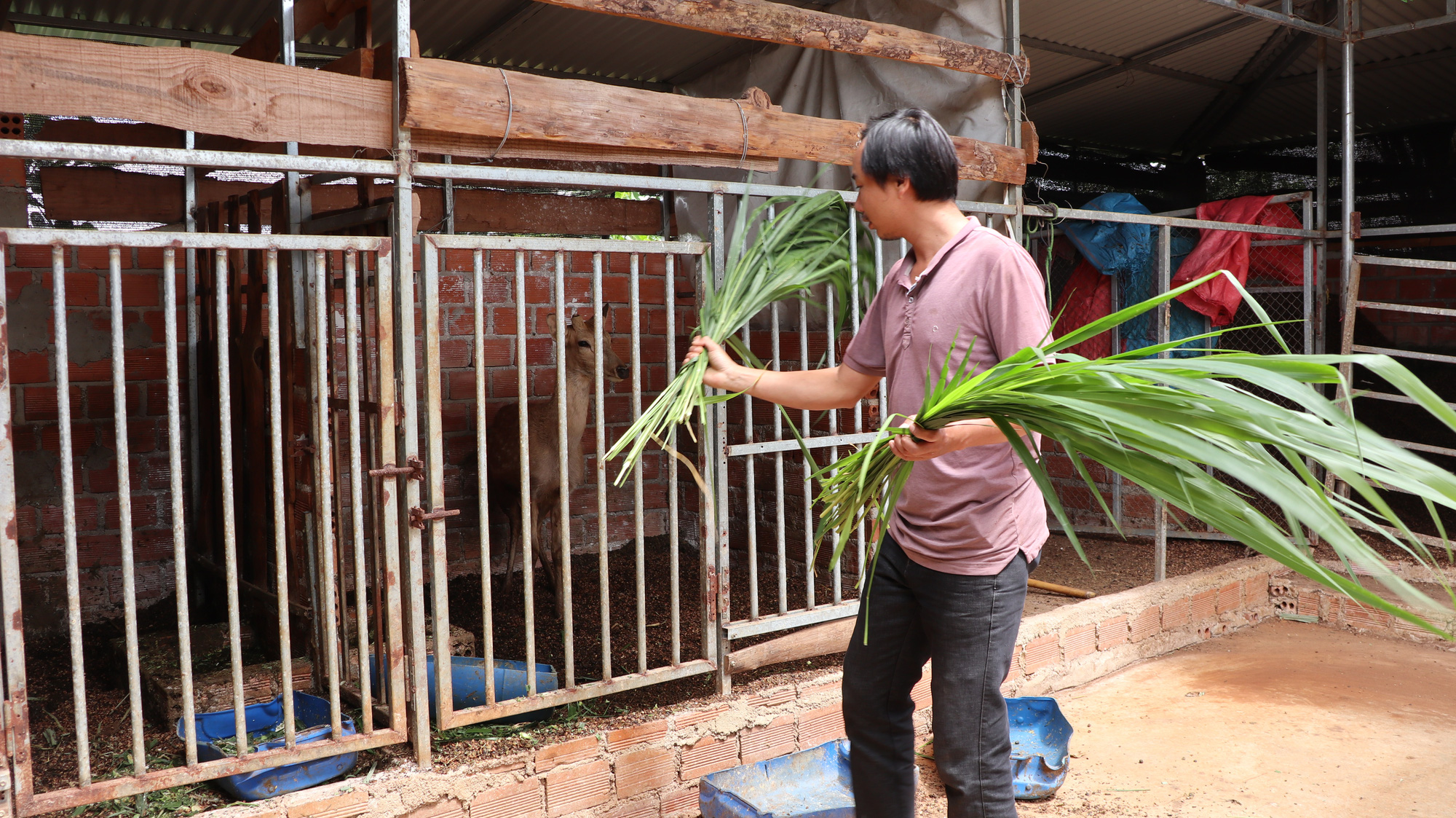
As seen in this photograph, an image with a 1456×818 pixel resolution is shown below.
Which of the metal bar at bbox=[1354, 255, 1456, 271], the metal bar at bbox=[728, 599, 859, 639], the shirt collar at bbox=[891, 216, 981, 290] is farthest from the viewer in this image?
the metal bar at bbox=[1354, 255, 1456, 271]

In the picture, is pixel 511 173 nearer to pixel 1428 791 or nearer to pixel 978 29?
pixel 978 29

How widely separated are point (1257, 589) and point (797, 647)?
3.11m

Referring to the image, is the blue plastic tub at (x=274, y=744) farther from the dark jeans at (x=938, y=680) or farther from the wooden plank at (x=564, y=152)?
the wooden plank at (x=564, y=152)

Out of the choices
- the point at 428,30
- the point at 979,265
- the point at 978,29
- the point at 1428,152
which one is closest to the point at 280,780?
the point at 979,265

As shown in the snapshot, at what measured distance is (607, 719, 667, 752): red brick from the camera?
3.02 metres

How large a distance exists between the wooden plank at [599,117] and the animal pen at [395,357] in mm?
10

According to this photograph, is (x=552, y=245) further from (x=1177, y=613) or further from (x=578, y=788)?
(x=1177, y=613)

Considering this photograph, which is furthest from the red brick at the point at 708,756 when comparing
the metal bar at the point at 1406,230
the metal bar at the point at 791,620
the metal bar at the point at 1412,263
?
the metal bar at the point at 1406,230

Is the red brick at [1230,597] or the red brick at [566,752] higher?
the red brick at [566,752]

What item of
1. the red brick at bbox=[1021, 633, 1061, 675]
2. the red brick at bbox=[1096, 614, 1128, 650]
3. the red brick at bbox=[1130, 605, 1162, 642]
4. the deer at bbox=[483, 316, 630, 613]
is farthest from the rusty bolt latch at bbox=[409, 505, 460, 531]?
the red brick at bbox=[1130, 605, 1162, 642]

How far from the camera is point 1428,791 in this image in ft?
10.9

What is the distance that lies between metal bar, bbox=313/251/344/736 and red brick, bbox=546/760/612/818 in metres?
0.62

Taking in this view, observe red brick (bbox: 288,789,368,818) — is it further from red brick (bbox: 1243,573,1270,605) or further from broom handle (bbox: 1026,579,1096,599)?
red brick (bbox: 1243,573,1270,605)

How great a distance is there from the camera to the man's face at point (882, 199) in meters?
2.15
